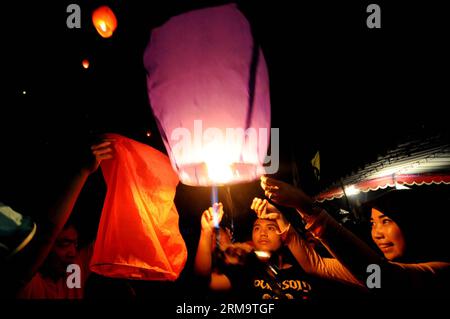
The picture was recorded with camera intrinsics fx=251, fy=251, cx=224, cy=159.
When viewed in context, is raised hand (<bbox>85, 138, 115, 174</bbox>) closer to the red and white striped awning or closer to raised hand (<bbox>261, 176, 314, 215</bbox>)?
raised hand (<bbox>261, 176, 314, 215</bbox>)

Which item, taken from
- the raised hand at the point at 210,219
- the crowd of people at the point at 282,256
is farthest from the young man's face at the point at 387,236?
the raised hand at the point at 210,219

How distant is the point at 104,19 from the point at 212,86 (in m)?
2.65

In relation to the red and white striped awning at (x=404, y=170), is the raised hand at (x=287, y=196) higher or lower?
lower

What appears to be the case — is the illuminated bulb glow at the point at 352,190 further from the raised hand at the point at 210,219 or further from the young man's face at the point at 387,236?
the raised hand at the point at 210,219

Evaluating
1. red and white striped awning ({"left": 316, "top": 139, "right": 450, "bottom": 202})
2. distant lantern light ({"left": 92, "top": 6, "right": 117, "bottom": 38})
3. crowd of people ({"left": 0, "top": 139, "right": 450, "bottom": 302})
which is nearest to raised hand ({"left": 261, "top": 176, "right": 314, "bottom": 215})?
crowd of people ({"left": 0, "top": 139, "right": 450, "bottom": 302})

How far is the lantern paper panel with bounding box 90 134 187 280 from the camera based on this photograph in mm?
2443

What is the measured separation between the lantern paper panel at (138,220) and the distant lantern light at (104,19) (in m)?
1.58

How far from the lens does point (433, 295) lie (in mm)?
2607

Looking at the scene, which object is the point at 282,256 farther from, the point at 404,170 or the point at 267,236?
the point at 404,170

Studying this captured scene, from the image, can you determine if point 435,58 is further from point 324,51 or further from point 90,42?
point 90,42

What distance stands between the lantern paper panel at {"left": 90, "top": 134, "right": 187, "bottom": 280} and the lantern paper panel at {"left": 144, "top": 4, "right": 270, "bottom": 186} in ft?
3.77

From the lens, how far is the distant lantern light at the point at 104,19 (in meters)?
3.25
